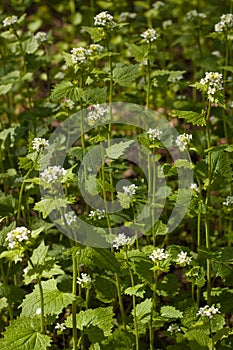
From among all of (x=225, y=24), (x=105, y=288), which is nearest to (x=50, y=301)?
(x=105, y=288)

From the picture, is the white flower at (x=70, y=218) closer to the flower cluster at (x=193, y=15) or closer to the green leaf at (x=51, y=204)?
the green leaf at (x=51, y=204)

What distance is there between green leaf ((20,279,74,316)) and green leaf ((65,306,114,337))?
0.21 metres

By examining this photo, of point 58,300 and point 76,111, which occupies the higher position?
point 76,111

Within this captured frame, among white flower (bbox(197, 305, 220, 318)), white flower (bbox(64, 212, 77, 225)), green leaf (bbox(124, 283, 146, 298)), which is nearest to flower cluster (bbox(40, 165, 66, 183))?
white flower (bbox(64, 212, 77, 225))

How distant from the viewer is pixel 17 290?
330 cm

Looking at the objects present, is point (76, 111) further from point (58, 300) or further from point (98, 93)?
point (58, 300)

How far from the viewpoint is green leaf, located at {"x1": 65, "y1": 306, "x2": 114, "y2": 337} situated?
2898 millimetres

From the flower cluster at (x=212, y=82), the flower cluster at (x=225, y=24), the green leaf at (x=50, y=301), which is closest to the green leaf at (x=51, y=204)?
the green leaf at (x=50, y=301)

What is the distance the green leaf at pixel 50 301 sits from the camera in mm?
2684

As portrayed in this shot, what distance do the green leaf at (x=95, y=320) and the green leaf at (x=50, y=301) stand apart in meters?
0.21

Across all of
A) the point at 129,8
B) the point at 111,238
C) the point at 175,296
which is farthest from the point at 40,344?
the point at 129,8

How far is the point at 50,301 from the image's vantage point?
2.74 meters

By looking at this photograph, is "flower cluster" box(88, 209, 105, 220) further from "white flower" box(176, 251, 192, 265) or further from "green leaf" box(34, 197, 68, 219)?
"green leaf" box(34, 197, 68, 219)

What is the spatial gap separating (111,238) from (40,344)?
72 cm
